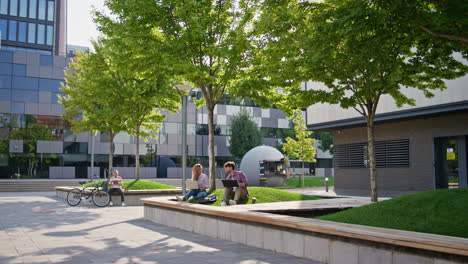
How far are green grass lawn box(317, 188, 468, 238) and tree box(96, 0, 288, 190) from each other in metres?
7.65

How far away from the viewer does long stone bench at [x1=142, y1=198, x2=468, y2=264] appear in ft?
19.2

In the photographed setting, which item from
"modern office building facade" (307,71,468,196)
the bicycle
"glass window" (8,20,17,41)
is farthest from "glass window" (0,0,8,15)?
"modern office building facade" (307,71,468,196)

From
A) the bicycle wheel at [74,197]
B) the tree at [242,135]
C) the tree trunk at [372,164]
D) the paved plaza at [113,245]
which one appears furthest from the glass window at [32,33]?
the tree trunk at [372,164]

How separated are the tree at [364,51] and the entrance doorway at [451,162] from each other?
6.90 meters

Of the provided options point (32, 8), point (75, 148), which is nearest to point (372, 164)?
point (75, 148)

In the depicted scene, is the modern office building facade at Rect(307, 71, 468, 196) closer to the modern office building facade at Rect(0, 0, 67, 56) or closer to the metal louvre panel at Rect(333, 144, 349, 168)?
the metal louvre panel at Rect(333, 144, 349, 168)

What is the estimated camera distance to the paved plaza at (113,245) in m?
7.76

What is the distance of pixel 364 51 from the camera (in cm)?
927

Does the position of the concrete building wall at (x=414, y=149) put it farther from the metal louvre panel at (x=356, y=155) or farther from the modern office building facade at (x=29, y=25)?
the modern office building facade at (x=29, y=25)

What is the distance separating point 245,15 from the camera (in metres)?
15.4

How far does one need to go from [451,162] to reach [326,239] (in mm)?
15647

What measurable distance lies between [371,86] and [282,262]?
21.8 feet

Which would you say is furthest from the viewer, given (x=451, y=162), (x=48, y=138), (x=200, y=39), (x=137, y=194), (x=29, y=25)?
(x=29, y=25)

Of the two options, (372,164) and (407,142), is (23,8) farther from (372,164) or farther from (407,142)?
(372,164)
